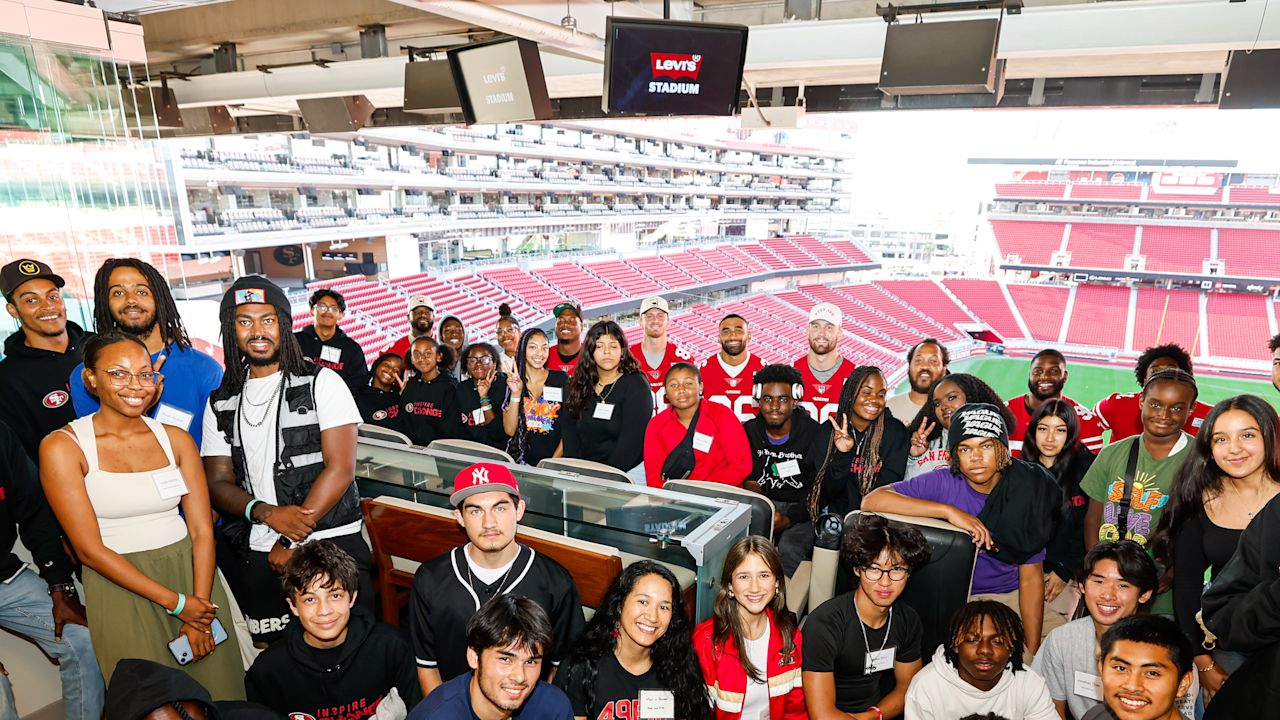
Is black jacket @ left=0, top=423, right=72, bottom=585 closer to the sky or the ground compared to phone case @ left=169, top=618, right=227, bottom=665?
closer to the sky

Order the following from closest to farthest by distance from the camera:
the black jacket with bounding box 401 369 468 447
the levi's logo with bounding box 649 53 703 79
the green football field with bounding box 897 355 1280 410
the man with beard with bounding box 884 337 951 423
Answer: the levi's logo with bounding box 649 53 703 79
the man with beard with bounding box 884 337 951 423
the black jacket with bounding box 401 369 468 447
the green football field with bounding box 897 355 1280 410

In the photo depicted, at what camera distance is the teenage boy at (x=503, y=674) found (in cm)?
177

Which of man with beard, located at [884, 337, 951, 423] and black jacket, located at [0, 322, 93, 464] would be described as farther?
man with beard, located at [884, 337, 951, 423]

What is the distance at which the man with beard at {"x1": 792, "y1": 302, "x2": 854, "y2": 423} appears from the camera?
4465mm

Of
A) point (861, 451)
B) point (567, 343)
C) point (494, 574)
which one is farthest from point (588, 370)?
point (494, 574)

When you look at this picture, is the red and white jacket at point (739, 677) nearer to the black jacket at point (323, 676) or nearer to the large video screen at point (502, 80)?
the black jacket at point (323, 676)

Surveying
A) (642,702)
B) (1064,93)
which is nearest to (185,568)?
(642,702)

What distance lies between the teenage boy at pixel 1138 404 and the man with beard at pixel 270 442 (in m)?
4.13

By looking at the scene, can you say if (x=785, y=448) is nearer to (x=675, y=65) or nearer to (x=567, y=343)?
(x=567, y=343)

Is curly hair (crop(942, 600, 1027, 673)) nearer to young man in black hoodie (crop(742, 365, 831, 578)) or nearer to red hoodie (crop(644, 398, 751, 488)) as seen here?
young man in black hoodie (crop(742, 365, 831, 578))

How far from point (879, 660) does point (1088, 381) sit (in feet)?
83.6

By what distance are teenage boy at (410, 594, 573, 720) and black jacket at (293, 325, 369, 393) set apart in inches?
140

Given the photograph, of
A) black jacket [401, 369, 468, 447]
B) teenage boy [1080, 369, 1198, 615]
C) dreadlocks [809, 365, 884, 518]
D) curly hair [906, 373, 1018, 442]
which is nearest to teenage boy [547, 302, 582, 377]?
black jacket [401, 369, 468, 447]

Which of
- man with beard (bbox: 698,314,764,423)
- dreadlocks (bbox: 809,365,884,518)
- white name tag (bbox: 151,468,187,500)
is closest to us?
white name tag (bbox: 151,468,187,500)
